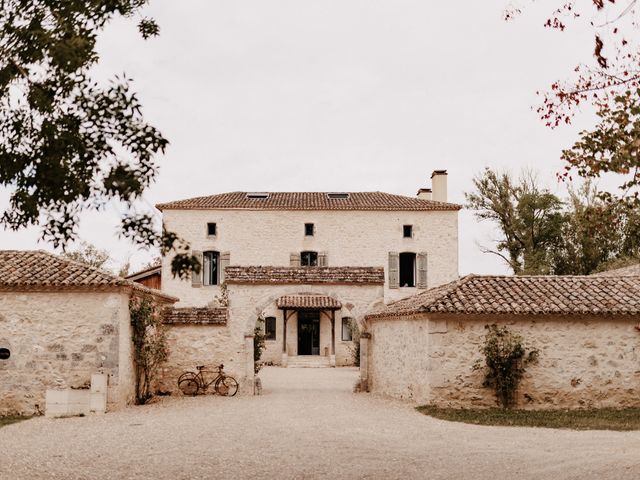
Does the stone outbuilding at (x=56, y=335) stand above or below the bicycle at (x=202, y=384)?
above

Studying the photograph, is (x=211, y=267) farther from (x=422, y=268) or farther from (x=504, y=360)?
(x=504, y=360)

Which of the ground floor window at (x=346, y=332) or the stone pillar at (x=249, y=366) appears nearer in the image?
the stone pillar at (x=249, y=366)

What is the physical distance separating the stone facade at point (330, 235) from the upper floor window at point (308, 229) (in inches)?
5.3

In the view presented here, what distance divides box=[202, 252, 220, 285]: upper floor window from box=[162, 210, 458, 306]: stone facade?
0.36 m

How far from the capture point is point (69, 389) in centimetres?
1485

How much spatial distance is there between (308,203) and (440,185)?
5933mm

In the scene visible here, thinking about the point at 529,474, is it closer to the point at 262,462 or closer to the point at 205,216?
the point at 262,462

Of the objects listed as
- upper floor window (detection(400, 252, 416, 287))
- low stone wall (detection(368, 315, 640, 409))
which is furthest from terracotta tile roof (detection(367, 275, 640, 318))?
upper floor window (detection(400, 252, 416, 287))

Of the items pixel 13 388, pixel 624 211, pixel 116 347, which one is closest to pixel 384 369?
pixel 116 347

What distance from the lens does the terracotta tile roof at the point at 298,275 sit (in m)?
19.5

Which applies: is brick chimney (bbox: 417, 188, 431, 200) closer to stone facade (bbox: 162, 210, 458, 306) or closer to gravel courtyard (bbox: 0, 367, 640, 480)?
stone facade (bbox: 162, 210, 458, 306)

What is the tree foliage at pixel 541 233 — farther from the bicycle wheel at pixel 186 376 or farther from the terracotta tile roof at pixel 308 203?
the bicycle wheel at pixel 186 376

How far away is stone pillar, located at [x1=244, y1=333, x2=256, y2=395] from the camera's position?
62.2 ft

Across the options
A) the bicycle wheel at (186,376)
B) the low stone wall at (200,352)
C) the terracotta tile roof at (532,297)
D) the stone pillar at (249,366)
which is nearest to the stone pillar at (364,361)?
the terracotta tile roof at (532,297)
